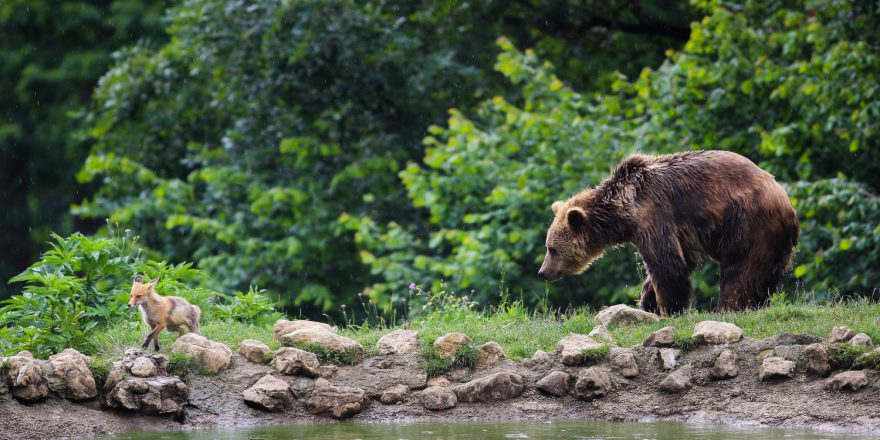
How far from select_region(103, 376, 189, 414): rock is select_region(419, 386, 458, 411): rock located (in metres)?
1.71

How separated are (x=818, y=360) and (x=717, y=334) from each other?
80 centimetres

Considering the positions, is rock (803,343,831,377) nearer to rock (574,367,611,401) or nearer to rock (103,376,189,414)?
rock (574,367,611,401)

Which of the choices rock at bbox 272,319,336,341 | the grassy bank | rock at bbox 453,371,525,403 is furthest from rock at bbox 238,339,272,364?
rock at bbox 453,371,525,403

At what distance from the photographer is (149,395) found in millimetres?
7992

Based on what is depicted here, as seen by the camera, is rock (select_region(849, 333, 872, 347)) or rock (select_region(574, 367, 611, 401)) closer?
rock (select_region(849, 333, 872, 347))

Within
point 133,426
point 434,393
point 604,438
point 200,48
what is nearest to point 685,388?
point 604,438

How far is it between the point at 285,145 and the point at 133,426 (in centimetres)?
1192

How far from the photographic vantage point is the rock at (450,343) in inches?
345

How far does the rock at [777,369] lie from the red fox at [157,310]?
425cm

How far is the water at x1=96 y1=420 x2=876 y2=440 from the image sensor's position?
721cm

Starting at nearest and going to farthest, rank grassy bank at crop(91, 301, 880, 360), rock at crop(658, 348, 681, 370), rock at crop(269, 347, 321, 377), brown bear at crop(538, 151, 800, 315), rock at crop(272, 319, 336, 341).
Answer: rock at crop(658, 348, 681, 370) → rock at crop(269, 347, 321, 377) → grassy bank at crop(91, 301, 880, 360) → rock at crop(272, 319, 336, 341) → brown bear at crop(538, 151, 800, 315)

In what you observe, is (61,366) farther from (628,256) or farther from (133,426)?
(628,256)

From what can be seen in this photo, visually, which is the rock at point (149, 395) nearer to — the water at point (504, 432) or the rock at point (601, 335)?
the water at point (504, 432)

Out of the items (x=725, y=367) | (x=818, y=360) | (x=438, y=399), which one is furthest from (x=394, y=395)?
(x=818, y=360)
